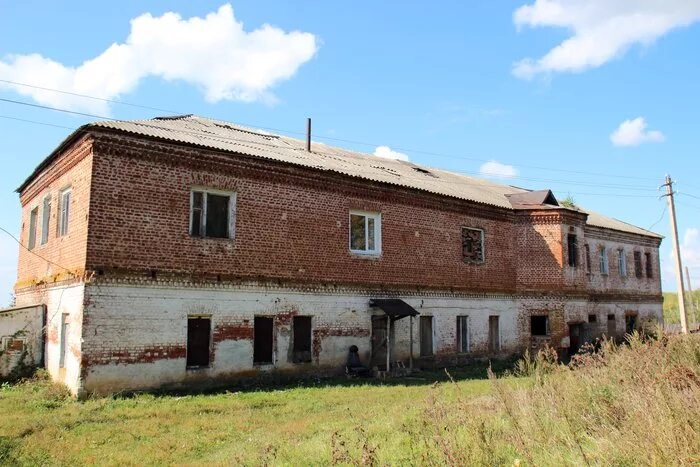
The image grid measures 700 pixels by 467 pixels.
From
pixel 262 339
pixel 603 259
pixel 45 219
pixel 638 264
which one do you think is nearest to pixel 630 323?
pixel 638 264

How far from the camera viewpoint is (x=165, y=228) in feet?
42.0

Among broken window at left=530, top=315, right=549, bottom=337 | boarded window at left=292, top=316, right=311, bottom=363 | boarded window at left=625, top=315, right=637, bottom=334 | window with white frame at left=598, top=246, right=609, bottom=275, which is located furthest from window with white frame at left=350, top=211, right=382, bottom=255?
boarded window at left=625, top=315, right=637, bottom=334

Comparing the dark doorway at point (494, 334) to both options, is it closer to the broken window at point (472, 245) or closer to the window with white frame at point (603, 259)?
the broken window at point (472, 245)

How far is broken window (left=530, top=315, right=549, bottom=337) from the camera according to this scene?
21.7 metres

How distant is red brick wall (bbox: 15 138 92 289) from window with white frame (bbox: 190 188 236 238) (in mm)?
2449

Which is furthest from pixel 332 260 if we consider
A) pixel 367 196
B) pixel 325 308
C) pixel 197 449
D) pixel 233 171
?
pixel 197 449

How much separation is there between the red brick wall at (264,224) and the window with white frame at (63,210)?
268 centimetres

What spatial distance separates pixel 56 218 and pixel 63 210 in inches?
13.3

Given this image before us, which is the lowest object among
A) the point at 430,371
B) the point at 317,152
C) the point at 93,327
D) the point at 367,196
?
the point at 430,371

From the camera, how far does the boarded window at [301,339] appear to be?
48.3 ft

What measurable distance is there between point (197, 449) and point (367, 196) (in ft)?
34.1

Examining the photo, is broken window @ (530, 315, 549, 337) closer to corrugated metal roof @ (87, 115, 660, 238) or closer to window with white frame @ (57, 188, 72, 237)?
corrugated metal roof @ (87, 115, 660, 238)

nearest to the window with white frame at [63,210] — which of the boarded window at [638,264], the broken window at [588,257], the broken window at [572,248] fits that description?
the broken window at [572,248]

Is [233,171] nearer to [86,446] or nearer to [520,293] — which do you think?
[86,446]
